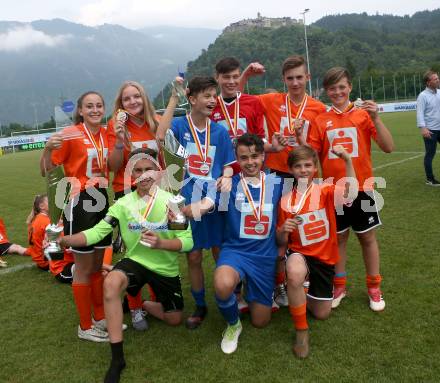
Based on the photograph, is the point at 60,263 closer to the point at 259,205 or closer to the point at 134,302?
the point at 134,302

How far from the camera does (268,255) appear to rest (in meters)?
3.47

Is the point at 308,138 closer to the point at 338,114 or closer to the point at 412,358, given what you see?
the point at 338,114

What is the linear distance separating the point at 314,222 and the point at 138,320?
1.68 meters

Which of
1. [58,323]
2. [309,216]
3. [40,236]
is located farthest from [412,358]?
[40,236]

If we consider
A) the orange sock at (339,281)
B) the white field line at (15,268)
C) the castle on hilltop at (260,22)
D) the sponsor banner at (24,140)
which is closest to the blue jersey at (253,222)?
the orange sock at (339,281)

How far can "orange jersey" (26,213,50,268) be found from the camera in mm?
5305

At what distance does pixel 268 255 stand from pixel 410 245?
2364 mm

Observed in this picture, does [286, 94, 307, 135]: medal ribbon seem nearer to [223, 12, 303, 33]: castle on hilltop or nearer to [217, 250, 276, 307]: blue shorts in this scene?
[217, 250, 276, 307]: blue shorts

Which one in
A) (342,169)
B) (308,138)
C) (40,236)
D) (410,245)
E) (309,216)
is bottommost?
(410,245)

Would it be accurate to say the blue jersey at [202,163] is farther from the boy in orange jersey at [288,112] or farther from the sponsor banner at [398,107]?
the sponsor banner at [398,107]

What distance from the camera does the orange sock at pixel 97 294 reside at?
3717mm

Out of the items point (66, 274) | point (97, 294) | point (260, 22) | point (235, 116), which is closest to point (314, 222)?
point (235, 116)

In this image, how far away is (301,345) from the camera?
10.1 ft

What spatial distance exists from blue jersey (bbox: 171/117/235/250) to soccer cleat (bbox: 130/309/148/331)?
2.44ft
